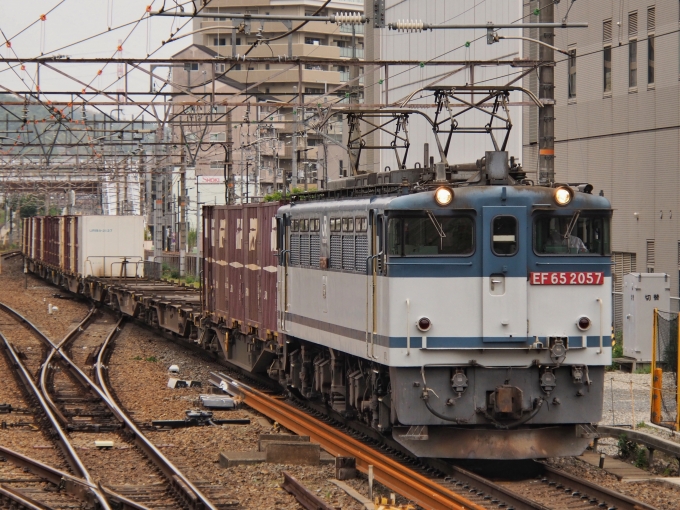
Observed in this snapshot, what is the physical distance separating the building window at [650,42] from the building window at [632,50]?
65 cm

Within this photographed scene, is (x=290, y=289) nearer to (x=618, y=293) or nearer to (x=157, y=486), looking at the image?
(x=157, y=486)

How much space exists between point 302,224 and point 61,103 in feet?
48.0

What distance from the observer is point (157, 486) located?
11680 mm

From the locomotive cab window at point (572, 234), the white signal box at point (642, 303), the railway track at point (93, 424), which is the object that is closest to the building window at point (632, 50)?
the white signal box at point (642, 303)

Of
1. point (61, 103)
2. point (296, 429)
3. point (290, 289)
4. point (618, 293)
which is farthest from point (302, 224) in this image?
point (61, 103)

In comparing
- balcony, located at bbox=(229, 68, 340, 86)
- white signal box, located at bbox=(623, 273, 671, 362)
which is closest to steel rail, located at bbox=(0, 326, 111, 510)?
white signal box, located at bbox=(623, 273, 671, 362)

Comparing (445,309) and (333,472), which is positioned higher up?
(445,309)

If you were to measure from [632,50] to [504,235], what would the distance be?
1597 cm

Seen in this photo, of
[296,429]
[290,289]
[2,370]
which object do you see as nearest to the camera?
[296,429]

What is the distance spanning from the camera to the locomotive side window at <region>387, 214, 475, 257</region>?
38.0 ft

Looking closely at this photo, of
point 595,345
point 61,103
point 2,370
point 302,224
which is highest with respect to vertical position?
point 61,103

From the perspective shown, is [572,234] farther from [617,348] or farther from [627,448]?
[617,348]

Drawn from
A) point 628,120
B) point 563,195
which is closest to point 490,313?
point 563,195

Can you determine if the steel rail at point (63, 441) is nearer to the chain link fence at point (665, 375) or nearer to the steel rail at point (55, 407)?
Result: the steel rail at point (55, 407)
